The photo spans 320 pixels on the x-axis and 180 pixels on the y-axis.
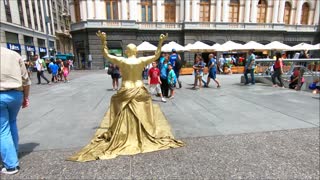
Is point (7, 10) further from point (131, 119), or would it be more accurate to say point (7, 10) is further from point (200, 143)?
point (200, 143)

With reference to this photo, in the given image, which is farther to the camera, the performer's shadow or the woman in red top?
the woman in red top

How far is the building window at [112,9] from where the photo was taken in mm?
23500

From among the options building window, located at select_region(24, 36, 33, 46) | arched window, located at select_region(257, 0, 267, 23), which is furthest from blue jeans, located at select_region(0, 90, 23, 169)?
building window, located at select_region(24, 36, 33, 46)

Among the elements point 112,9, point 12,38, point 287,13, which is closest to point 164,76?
point 112,9

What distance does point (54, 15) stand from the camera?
1852 inches

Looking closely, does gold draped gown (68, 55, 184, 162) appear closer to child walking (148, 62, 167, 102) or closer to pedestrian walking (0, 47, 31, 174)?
pedestrian walking (0, 47, 31, 174)

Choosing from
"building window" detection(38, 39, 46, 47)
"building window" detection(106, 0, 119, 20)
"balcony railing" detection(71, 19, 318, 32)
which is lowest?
"building window" detection(38, 39, 46, 47)

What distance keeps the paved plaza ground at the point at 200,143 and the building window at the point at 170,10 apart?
20.4 m

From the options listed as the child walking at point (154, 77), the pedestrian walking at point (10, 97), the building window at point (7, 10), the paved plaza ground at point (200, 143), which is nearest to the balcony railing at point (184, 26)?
the building window at point (7, 10)

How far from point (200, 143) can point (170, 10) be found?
938 inches

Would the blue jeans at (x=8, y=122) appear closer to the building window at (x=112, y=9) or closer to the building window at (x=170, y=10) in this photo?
the building window at (x=112, y=9)

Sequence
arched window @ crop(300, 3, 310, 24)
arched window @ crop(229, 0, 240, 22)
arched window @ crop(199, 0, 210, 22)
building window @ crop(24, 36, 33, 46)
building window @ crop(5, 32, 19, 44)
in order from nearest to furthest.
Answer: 1. arched window @ crop(199, 0, 210, 22)
2. arched window @ crop(229, 0, 240, 22)
3. building window @ crop(5, 32, 19, 44)
4. arched window @ crop(300, 3, 310, 24)
5. building window @ crop(24, 36, 33, 46)

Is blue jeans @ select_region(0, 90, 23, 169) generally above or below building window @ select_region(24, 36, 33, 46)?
below

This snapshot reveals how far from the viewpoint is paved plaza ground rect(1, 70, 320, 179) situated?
2.94 metres
